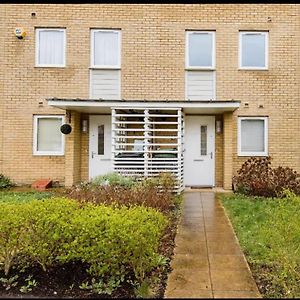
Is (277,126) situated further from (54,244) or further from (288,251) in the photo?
(54,244)

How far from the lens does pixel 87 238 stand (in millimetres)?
4434

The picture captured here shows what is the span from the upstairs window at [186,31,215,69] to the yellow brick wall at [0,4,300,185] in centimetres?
21

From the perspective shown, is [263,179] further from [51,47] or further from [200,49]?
[51,47]

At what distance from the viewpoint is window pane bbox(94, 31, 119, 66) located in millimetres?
14070

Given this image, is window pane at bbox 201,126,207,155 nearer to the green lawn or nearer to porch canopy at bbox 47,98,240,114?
porch canopy at bbox 47,98,240,114

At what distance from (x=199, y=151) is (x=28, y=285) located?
1032 cm

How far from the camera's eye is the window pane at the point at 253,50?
45.6 ft

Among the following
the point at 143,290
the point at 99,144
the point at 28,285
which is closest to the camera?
the point at 143,290

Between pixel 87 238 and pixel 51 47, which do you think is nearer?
pixel 87 238

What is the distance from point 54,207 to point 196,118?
32.6 ft

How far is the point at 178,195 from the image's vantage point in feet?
38.4

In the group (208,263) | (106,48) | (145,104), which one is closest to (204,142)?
(145,104)

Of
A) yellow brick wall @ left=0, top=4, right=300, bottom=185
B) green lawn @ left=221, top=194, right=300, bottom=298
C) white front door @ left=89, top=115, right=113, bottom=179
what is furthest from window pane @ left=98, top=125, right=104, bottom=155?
green lawn @ left=221, top=194, right=300, bottom=298

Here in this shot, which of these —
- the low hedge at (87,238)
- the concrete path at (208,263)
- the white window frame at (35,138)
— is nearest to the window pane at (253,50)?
the white window frame at (35,138)
